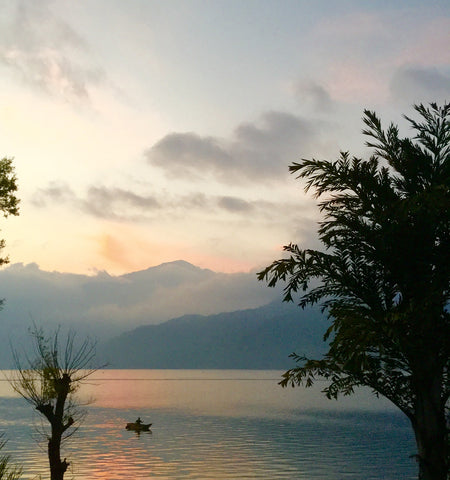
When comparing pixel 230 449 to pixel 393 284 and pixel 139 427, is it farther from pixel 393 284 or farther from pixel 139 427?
pixel 393 284

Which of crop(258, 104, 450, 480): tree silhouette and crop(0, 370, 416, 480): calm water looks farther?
crop(0, 370, 416, 480): calm water

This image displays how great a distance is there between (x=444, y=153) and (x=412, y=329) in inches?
242

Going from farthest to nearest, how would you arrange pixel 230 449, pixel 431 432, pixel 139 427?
pixel 139 427 < pixel 230 449 < pixel 431 432

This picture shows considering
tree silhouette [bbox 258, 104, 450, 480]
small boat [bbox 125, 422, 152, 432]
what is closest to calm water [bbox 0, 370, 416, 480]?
small boat [bbox 125, 422, 152, 432]

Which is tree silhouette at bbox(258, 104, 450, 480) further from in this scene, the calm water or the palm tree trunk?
the calm water

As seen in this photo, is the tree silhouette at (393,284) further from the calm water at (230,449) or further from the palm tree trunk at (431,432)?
the calm water at (230,449)

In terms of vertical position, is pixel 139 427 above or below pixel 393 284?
below

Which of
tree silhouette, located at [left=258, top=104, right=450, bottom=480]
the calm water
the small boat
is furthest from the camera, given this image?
the small boat

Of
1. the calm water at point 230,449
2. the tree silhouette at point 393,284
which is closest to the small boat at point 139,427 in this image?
the calm water at point 230,449

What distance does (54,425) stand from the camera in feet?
77.2

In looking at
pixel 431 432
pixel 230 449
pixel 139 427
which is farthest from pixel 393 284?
pixel 139 427

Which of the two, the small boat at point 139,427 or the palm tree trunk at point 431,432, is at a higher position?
the palm tree trunk at point 431,432

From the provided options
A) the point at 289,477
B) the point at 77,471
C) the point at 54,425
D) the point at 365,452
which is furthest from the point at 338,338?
the point at 365,452

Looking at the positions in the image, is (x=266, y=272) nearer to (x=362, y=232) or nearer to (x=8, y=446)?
(x=362, y=232)
